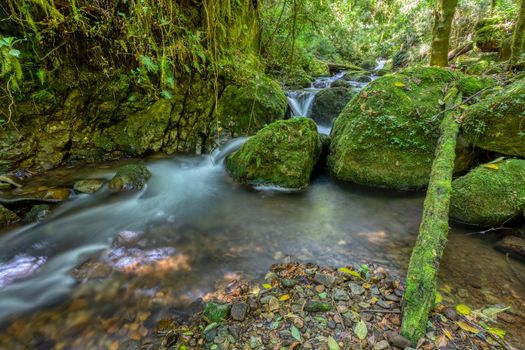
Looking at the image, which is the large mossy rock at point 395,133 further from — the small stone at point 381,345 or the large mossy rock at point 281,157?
the small stone at point 381,345

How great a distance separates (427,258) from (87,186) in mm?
4758

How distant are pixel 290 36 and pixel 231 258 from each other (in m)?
7.16

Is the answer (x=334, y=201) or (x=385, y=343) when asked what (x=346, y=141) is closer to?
(x=334, y=201)

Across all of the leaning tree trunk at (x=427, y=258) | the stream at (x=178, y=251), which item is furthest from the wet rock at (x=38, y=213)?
the leaning tree trunk at (x=427, y=258)

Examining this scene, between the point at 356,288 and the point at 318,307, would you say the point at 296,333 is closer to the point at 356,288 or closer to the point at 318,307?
the point at 318,307

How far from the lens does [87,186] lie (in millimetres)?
4355

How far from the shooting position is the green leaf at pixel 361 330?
1736mm

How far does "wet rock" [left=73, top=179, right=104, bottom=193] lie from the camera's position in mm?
4309

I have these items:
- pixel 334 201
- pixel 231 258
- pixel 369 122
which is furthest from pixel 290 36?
pixel 231 258

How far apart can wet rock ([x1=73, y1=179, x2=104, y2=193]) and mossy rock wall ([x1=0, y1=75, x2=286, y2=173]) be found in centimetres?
103

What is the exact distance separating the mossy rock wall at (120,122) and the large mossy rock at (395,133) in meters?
2.50

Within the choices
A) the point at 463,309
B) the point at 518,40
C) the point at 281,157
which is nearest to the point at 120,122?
the point at 281,157

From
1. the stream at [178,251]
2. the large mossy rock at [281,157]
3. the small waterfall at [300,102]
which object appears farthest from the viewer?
Result: the small waterfall at [300,102]

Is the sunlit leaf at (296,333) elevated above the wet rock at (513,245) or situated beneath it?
situated beneath
